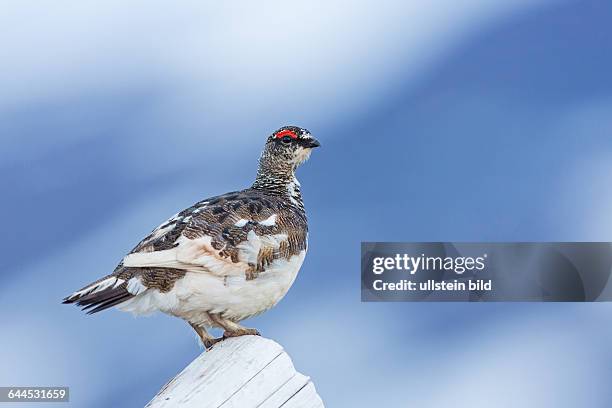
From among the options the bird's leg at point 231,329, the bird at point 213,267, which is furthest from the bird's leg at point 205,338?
the bird's leg at point 231,329

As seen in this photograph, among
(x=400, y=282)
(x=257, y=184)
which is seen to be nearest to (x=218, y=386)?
(x=257, y=184)

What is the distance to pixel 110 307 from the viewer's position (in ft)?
22.6

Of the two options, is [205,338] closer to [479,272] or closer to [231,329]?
[231,329]

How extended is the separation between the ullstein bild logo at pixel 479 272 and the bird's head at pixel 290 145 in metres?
1.11

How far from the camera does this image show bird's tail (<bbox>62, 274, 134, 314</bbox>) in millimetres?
6734

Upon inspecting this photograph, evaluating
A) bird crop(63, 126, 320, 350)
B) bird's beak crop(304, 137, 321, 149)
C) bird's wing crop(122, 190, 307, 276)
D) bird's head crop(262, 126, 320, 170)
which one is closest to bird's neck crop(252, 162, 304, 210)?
bird's head crop(262, 126, 320, 170)

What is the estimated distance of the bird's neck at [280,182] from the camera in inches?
345

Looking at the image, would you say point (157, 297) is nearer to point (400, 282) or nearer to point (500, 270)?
point (400, 282)

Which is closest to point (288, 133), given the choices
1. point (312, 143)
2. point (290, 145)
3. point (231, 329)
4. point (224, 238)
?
point (290, 145)

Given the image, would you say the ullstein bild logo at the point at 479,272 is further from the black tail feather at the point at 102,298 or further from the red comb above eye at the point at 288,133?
the black tail feather at the point at 102,298

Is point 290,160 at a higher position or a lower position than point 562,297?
higher

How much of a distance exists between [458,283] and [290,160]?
202 centimetres

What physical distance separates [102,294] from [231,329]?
1.18 meters

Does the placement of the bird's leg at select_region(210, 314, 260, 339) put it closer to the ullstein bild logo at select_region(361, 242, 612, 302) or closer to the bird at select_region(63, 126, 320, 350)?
the bird at select_region(63, 126, 320, 350)
